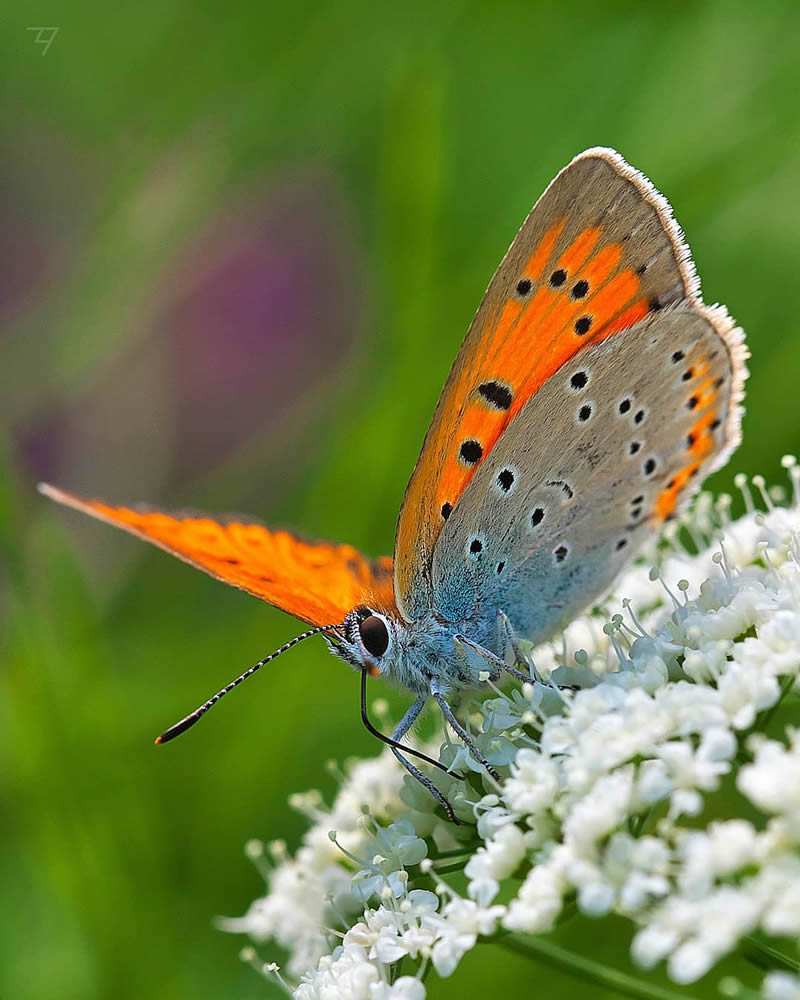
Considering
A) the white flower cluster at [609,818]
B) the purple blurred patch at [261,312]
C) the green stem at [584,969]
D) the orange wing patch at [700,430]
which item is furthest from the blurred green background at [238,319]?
the orange wing patch at [700,430]

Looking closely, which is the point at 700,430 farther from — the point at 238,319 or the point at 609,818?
the point at 238,319

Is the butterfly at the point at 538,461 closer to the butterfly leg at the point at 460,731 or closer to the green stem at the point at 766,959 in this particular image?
the butterfly leg at the point at 460,731

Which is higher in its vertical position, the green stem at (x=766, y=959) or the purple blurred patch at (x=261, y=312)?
the purple blurred patch at (x=261, y=312)

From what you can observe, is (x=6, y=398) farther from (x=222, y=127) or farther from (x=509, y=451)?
(x=509, y=451)

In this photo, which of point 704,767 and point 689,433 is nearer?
point 704,767

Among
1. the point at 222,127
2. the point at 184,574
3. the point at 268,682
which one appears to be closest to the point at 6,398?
the point at 184,574

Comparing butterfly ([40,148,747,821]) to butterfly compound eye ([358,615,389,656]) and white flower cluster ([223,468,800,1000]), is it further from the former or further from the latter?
white flower cluster ([223,468,800,1000])

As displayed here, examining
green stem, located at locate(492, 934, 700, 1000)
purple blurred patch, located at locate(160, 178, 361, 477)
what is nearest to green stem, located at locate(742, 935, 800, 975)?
green stem, located at locate(492, 934, 700, 1000)
